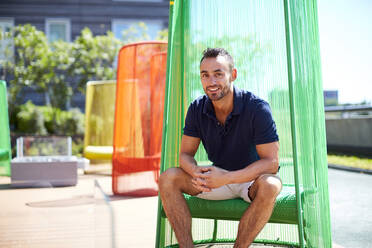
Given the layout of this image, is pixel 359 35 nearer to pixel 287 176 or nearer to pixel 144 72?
pixel 144 72

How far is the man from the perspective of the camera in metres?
1.90

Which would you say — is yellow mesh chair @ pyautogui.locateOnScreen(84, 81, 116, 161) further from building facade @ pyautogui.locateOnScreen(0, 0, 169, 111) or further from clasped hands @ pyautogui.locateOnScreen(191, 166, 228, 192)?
clasped hands @ pyautogui.locateOnScreen(191, 166, 228, 192)

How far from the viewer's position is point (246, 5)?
243 centimetres

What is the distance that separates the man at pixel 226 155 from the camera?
190cm

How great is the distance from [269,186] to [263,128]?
310 millimetres

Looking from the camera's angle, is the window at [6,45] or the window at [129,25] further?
the window at [129,25]

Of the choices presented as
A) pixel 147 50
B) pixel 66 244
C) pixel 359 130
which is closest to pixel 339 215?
pixel 66 244

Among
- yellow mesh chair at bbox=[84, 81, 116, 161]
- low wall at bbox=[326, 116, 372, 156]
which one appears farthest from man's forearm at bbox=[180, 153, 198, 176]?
low wall at bbox=[326, 116, 372, 156]

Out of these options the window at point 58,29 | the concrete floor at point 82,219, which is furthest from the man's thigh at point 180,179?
the window at point 58,29

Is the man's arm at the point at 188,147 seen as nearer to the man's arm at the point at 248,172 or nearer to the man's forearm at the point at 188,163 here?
the man's forearm at the point at 188,163

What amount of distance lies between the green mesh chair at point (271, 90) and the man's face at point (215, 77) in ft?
0.75

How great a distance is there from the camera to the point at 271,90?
2430 millimetres

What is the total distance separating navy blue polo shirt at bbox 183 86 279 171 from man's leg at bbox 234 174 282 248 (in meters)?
0.25

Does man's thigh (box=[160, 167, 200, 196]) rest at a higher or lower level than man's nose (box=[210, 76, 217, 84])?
lower
